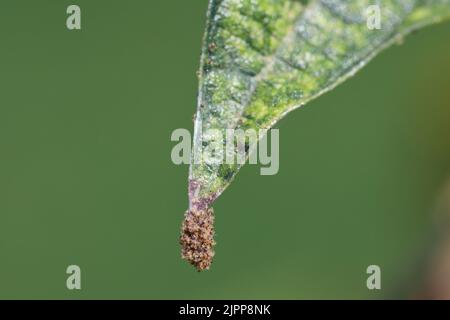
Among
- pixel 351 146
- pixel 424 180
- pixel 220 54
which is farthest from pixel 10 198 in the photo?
pixel 220 54

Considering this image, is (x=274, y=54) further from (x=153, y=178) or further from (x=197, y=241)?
(x=153, y=178)

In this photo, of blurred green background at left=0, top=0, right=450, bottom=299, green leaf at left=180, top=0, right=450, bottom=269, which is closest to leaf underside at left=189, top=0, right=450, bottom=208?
green leaf at left=180, top=0, right=450, bottom=269

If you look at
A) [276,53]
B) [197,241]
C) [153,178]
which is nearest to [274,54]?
[276,53]

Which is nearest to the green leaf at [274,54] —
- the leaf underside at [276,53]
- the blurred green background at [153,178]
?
the leaf underside at [276,53]

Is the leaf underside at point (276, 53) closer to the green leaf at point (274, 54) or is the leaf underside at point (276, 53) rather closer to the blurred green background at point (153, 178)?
the green leaf at point (274, 54)

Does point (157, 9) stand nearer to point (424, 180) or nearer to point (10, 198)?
point (10, 198)

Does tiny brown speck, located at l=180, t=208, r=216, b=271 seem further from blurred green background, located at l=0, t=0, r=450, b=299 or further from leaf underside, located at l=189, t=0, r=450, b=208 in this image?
blurred green background, located at l=0, t=0, r=450, b=299

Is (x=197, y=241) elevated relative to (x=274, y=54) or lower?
lower

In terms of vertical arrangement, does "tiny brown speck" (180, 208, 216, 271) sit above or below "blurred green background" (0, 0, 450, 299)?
below
